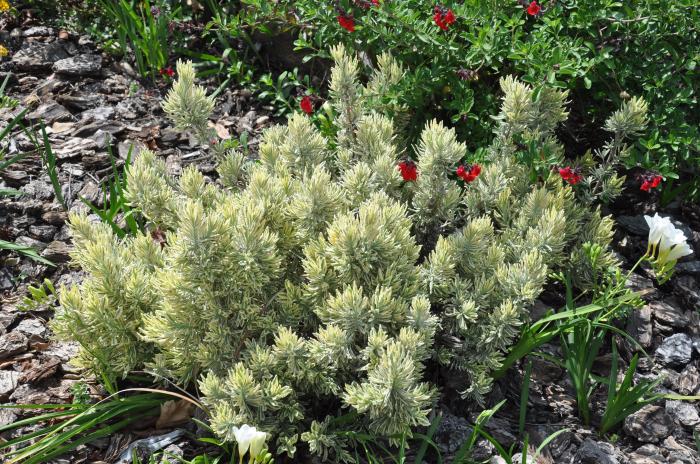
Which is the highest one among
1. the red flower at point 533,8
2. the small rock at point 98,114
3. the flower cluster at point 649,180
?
the red flower at point 533,8

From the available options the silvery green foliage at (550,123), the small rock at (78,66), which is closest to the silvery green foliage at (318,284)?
the silvery green foliage at (550,123)

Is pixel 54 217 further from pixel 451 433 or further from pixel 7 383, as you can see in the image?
pixel 451 433

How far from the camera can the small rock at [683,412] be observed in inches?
114

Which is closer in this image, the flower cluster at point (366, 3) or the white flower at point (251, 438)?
the white flower at point (251, 438)

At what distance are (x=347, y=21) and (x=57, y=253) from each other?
175 centimetres

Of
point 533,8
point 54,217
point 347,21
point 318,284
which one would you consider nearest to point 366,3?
point 347,21

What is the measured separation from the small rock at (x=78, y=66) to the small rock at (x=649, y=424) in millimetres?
3577

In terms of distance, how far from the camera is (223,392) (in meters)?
2.32

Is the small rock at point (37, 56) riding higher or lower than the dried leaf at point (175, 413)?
higher

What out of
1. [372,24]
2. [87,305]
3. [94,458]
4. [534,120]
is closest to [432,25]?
[372,24]

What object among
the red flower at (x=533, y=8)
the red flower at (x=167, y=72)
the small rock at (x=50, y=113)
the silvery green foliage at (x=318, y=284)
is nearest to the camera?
the silvery green foliage at (x=318, y=284)

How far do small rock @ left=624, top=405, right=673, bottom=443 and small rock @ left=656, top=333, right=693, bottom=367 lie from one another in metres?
0.31

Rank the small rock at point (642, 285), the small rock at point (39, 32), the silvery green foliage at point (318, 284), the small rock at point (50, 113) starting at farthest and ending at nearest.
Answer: the small rock at point (39, 32) → the small rock at point (50, 113) → the small rock at point (642, 285) → the silvery green foliage at point (318, 284)

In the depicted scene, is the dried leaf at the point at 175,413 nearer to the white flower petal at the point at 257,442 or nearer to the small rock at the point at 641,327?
the white flower petal at the point at 257,442
